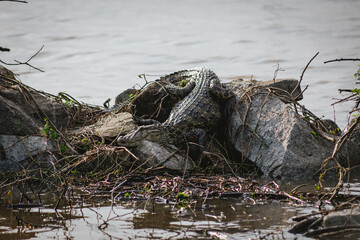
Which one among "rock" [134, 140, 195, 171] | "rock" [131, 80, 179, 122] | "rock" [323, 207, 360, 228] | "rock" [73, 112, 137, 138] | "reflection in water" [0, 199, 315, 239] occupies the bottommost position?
"reflection in water" [0, 199, 315, 239]

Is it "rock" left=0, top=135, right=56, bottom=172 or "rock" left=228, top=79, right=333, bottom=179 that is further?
"rock" left=228, top=79, right=333, bottom=179

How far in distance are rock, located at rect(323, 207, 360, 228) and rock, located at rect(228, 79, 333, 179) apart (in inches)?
79.1

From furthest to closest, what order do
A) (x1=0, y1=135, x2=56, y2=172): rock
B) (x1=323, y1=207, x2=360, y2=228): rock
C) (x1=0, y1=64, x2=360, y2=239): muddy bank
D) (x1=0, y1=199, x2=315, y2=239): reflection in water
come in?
(x1=0, y1=135, x2=56, y2=172): rock
(x1=0, y1=64, x2=360, y2=239): muddy bank
(x1=0, y1=199, x2=315, y2=239): reflection in water
(x1=323, y1=207, x2=360, y2=228): rock

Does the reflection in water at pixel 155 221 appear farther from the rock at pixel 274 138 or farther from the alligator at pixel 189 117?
the alligator at pixel 189 117

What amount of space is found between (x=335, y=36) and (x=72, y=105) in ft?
37.8

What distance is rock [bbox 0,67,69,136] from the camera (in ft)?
22.7

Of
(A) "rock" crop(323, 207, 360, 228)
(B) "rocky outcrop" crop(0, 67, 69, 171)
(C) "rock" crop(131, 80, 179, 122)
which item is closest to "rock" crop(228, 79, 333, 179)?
(C) "rock" crop(131, 80, 179, 122)

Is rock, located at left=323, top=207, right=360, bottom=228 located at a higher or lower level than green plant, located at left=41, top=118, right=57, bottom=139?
lower

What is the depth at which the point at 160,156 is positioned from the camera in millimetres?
6746

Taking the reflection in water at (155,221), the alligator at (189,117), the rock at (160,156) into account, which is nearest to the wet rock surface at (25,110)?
the alligator at (189,117)

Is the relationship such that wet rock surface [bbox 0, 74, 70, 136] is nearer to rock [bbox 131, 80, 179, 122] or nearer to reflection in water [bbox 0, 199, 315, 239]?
rock [bbox 131, 80, 179, 122]

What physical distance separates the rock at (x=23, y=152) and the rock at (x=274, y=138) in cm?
225

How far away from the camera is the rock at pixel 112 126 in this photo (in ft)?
23.7

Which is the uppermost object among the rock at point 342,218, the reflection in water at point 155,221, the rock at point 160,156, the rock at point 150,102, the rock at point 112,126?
the rock at point 150,102
